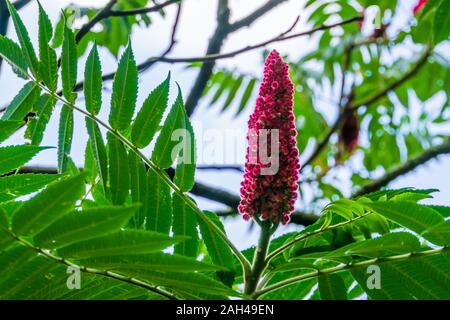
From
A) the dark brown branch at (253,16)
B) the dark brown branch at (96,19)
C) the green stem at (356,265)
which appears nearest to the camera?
the green stem at (356,265)

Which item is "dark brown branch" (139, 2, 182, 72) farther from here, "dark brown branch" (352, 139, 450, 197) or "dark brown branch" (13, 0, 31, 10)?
"dark brown branch" (352, 139, 450, 197)

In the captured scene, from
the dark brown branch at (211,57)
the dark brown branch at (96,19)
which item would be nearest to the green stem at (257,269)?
the dark brown branch at (211,57)

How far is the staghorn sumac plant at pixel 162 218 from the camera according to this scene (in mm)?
1022

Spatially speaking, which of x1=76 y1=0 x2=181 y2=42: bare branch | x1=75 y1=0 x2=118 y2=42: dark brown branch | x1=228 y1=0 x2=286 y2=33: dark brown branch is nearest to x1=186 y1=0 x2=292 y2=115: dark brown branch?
x1=228 y1=0 x2=286 y2=33: dark brown branch

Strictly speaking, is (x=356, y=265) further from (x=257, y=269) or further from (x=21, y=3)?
(x=21, y=3)

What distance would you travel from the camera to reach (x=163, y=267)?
1.04 m

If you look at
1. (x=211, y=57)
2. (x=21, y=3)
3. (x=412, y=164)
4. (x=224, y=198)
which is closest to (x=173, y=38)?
(x=211, y=57)

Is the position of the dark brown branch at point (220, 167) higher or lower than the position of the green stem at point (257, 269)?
higher

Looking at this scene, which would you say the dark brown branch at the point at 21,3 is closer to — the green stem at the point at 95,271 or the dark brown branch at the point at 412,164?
the green stem at the point at 95,271

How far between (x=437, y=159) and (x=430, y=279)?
8.09ft

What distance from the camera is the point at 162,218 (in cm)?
133
